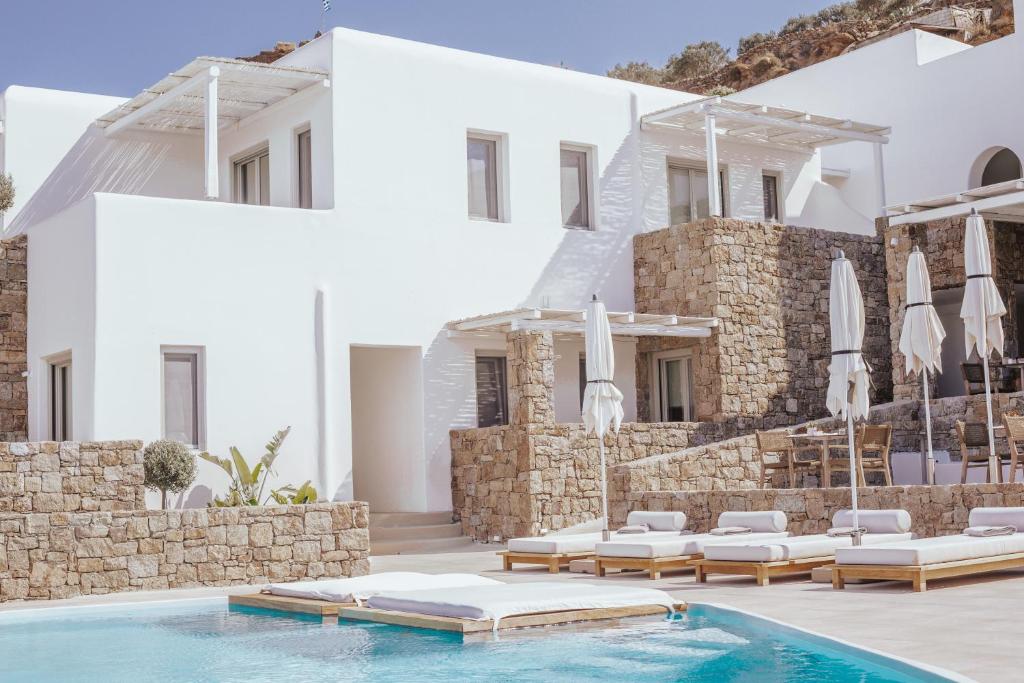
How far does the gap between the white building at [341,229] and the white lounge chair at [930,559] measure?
10.4 m

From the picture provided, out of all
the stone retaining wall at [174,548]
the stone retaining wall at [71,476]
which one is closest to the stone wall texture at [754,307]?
the stone retaining wall at [174,548]

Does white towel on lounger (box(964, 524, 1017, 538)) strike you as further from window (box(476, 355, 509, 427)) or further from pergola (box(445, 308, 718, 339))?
window (box(476, 355, 509, 427))

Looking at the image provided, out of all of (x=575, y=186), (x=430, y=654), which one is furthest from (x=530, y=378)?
(x=430, y=654)

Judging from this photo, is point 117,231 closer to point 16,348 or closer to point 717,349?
point 16,348

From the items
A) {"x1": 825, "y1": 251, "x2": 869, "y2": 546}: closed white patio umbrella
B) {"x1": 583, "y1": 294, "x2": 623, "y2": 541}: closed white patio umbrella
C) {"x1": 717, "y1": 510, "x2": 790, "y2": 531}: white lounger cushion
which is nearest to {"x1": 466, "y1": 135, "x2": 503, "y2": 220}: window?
{"x1": 583, "y1": 294, "x2": 623, "y2": 541}: closed white patio umbrella

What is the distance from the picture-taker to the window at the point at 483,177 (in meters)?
24.2

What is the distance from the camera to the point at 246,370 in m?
20.6

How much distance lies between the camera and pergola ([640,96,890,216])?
25.0 metres

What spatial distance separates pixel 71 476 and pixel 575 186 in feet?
40.5

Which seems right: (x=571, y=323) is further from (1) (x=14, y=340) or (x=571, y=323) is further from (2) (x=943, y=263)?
(1) (x=14, y=340)

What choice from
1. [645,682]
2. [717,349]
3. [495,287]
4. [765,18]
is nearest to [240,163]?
[495,287]

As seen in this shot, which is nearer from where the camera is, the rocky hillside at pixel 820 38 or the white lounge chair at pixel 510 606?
the white lounge chair at pixel 510 606

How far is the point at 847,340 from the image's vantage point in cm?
1488

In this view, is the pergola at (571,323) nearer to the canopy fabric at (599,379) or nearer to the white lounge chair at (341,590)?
the canopy fabric at (599,379)
